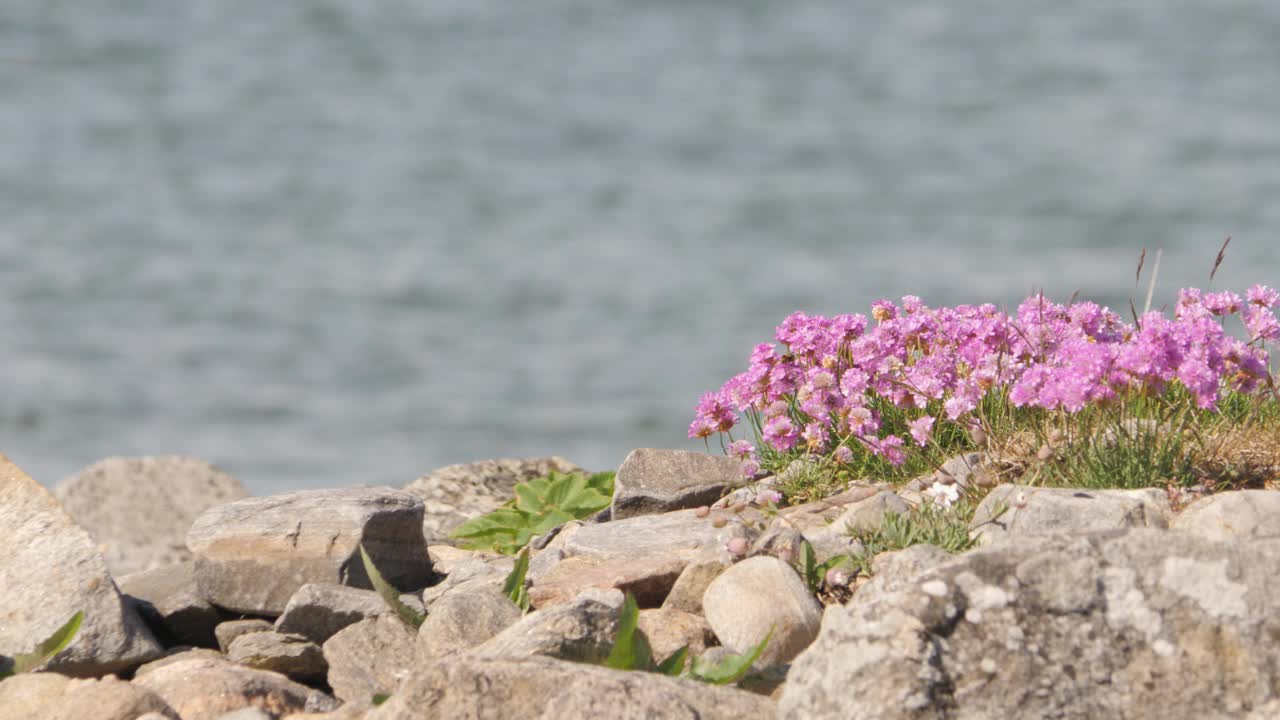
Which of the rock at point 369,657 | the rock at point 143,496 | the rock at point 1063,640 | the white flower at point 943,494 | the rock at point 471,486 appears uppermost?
the rock at point 1063,640

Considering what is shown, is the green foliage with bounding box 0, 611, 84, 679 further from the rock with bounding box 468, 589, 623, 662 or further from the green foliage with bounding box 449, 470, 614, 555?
the green foliage with bounding box 449, 470, 614, 555

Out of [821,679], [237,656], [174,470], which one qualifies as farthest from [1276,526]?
[174,470]

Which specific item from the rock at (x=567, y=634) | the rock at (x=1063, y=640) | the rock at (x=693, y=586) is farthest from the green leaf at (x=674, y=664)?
the rock at (x=1063, y=640)

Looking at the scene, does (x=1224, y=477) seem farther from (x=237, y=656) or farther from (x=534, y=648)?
(x=237, y=656)

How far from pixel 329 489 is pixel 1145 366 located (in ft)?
13.3

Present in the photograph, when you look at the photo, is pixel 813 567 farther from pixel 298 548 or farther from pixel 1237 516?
pixel 298 548

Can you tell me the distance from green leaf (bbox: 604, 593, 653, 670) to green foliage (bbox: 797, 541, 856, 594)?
3.06 ft

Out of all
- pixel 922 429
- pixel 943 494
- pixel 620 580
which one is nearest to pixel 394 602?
pixel 620 580

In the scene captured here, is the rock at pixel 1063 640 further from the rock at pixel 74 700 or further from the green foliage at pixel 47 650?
the green foliage at pixel 47 650

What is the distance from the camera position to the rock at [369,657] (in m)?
5.52

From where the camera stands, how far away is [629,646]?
4.69 metres

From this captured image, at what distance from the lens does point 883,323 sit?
6750 mm

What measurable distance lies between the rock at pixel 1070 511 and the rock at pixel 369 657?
2415mm

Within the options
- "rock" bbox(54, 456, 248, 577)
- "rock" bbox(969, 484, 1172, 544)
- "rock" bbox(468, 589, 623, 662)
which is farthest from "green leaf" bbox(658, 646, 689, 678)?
"rock" bbox(54, 456, 248, 577)
